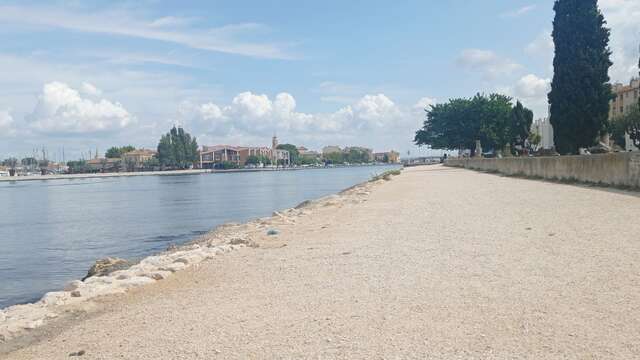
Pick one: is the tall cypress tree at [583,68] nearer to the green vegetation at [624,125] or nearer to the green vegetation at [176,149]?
the green vegetation at [624,125]

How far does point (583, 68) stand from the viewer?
1423 inches

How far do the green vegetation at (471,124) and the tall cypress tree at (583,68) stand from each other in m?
34.8

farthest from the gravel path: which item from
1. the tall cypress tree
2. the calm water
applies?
the tall cypress tree

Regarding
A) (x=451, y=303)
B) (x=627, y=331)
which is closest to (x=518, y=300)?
(x=451, y=303)

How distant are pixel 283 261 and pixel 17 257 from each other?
15.1m

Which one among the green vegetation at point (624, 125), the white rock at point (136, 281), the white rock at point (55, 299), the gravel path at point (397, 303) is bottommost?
the white rock at point (55, 299)

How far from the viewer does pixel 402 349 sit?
17.3 feet

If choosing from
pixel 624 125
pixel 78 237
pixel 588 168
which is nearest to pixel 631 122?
pixel 624 125

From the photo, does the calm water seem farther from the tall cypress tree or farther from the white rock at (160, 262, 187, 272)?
the tall cypress tree

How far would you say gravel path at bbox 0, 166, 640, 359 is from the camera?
17.8 feet

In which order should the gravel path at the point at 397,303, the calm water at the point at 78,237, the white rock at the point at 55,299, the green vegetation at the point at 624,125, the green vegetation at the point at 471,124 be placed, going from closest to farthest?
the gravel path at the point at 397,303 → the white rock at the point at 55,299 → the calm water at the point at 78,237 → the green vegetation at the point at 624,125 → the green vegetation at the point at 471,124

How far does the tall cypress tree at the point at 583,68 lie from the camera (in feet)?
119

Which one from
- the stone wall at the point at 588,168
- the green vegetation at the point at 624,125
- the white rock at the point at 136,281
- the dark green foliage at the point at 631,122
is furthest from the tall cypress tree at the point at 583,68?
the white rock at the point at 136,281

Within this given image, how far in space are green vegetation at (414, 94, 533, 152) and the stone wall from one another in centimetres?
3897
